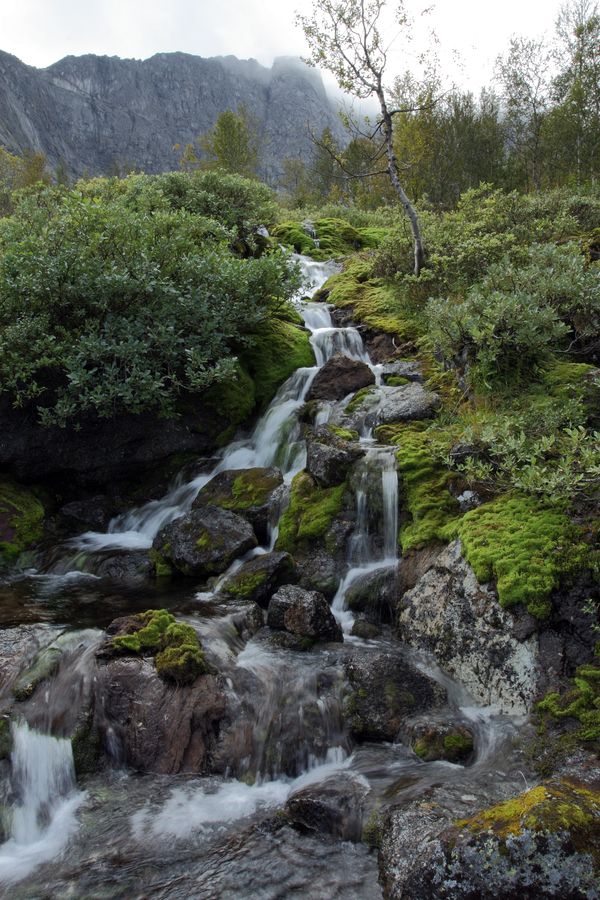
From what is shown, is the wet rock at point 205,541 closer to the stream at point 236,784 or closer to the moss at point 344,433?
the stream at point 236,784

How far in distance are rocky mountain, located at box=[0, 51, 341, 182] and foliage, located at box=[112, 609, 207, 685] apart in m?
145

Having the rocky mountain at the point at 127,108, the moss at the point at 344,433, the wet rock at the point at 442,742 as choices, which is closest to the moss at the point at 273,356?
the moss at the point at 344,433

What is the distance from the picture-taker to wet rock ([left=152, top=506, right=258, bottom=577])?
9578 mm

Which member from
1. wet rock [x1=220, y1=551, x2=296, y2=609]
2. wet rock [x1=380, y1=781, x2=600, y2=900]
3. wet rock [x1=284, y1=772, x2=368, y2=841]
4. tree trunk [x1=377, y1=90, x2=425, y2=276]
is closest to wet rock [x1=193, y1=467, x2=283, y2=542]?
wet rock [x1=220, y1=551, x2=296, y2=609]

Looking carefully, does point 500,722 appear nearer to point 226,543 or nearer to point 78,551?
point 226,543

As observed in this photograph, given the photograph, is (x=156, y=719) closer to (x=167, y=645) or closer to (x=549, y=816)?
(x=167, y=645)

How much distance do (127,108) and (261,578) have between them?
19518 cm

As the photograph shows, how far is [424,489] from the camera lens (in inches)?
343

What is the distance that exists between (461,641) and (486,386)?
511cm

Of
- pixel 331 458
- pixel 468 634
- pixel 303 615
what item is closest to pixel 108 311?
pixel 331 458

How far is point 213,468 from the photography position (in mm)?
12578

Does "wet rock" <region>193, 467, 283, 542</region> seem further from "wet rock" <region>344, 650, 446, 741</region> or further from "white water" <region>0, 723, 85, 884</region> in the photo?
"white water" <region>0, 723, 85, 884</region>

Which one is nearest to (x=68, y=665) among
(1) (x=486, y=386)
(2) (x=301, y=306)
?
(1) (x=486, y=386)

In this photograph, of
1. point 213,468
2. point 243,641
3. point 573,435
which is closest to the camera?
point 573,435
